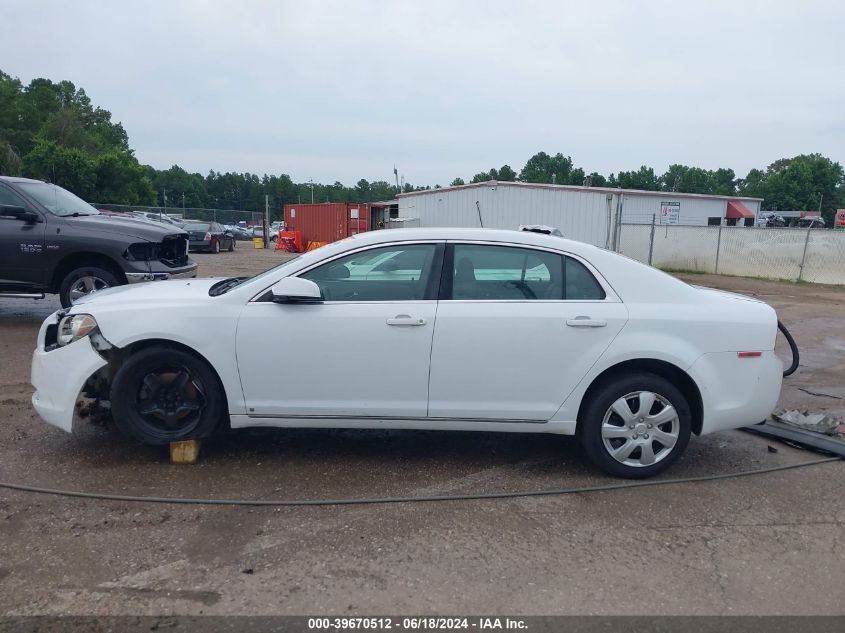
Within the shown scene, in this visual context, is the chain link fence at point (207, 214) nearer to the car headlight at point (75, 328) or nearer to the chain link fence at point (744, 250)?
the chain link fence at point (744, 250)

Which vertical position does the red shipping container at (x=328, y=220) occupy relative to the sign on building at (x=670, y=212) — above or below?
below

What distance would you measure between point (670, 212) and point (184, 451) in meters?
28.7

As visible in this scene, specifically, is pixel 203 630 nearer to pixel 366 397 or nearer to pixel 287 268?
pixel 366 397

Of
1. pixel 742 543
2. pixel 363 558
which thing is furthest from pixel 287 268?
pixel 742 543

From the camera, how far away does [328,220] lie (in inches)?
1288

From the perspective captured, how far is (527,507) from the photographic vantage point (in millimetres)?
3994

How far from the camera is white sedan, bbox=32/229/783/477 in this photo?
14.0 ft

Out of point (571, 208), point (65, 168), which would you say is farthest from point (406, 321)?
point (65, 168)

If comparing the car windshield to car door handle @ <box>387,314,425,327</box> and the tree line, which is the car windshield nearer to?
car door handle @ <box>387,314,425,327</box>

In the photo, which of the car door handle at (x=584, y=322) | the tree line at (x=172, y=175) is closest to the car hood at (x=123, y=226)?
the car door handle at (x=584, y=322)

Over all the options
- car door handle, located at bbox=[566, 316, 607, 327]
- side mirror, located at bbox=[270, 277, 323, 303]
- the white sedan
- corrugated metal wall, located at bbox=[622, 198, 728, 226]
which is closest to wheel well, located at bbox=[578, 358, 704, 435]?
the white sedan

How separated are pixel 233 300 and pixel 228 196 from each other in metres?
115

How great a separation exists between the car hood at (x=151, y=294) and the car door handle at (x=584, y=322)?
2337 mm

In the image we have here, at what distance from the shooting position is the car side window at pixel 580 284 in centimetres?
439
